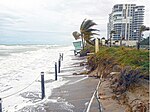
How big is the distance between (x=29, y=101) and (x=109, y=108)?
3.79 m

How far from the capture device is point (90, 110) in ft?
24.4

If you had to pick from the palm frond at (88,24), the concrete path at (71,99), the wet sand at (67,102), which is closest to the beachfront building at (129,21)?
the palm frond at (88,24)

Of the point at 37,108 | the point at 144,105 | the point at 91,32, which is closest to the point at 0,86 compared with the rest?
the point at 37,108

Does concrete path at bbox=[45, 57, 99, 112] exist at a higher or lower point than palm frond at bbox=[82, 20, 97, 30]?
lower

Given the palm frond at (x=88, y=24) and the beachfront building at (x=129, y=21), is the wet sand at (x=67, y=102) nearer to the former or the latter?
the palm frond at (x=88, y=24)

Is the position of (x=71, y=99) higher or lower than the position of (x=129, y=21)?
lower

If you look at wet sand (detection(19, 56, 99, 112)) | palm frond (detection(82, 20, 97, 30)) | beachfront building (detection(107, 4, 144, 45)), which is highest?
beachfront building (detection(107, 4, 144, 45))

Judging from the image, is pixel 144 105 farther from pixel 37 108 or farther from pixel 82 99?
pixel 37 108

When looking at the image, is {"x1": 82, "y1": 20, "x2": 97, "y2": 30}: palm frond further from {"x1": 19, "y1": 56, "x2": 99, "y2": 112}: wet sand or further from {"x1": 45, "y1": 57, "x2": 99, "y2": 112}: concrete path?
{"x1": 19, "y1": 56, "x2": 99, "y2": 112}: wet sand

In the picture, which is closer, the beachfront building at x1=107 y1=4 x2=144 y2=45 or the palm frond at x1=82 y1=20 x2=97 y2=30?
the palm frond at x1=82 y1=20 x2=97 y2=30

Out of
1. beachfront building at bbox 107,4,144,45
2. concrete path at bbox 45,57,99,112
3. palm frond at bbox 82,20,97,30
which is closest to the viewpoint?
concrete path at bbox 45,57,99,112

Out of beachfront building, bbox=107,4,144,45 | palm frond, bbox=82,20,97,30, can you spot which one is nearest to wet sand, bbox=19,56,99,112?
palm frond, bbox=82,20,97,30

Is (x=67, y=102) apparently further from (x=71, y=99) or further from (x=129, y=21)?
(x=129, y=21)

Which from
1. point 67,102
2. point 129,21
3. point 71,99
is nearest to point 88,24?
point 129,21
